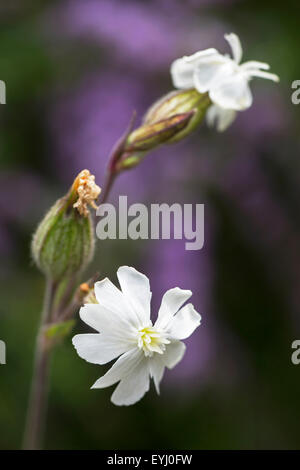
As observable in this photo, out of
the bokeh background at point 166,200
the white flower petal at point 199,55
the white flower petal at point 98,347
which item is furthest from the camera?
the bokeh background at point 166,200

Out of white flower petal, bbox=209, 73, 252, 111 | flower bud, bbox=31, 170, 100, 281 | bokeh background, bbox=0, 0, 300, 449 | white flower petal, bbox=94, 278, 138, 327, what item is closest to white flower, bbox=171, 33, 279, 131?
white flower petal, bbox=209, 73, 252, 111

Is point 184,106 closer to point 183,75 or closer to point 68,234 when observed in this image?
point 183,75

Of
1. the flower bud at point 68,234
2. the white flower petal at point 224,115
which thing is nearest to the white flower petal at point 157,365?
the flower bud at point 68,234

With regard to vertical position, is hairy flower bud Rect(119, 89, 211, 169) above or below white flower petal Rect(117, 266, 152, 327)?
above

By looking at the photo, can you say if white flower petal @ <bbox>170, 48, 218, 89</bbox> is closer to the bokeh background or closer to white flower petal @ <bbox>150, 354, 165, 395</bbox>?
white flower petal @ <bbox>150, 354, 165, 395</bbox>

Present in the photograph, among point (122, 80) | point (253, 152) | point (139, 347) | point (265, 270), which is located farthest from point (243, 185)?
point (139, 347)

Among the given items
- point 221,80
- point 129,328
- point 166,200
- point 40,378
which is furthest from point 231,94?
point 166,200

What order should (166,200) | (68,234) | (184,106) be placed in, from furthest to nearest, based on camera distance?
(166,200) < (184,106) < (68,234)

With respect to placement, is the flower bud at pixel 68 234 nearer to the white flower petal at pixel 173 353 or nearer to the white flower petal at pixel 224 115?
the white flower petal at pixel 173 353
